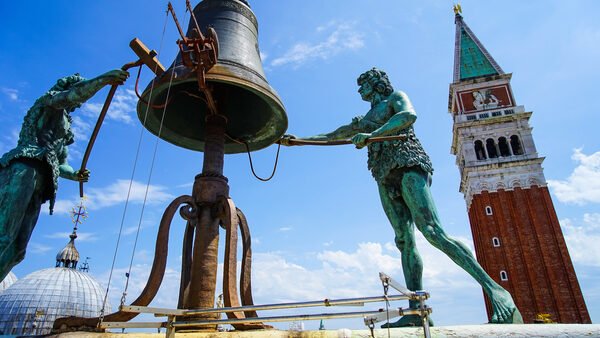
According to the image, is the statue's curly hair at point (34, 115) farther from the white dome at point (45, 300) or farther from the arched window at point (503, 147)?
the white dome at point (45, 300)

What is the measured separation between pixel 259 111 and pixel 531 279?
118 ft

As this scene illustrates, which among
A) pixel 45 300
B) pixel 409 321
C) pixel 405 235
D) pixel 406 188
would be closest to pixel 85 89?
pixel 406 188

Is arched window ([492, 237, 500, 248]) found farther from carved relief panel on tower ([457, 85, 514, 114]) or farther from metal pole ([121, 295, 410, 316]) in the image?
metal pole ([121, 295, 410, 316])

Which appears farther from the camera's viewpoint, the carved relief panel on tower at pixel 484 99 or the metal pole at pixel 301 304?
the carved relief panel on tower at pixel 484 99

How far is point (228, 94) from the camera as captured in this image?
5348 millimetres

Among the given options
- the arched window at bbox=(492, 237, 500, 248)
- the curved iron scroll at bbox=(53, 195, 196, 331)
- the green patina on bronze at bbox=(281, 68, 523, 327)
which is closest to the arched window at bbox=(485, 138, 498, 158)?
the arched window at bbox=(492, 237, 500, 248)

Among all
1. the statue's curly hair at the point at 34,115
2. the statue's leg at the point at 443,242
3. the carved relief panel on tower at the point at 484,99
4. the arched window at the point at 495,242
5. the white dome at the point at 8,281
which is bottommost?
the statue's leg at the point at 443,242

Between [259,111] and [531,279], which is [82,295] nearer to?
[531,279]

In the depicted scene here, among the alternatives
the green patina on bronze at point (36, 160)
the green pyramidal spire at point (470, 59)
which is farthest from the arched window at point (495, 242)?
the green patina on bronze at point (36, 160)

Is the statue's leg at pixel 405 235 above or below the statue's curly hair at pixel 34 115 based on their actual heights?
below

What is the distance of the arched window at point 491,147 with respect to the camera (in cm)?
3856

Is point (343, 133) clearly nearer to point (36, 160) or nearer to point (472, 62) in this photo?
point (36, 160)

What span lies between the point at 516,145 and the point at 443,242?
40.0 meters

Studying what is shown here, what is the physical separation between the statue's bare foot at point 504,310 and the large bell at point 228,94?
303cm
